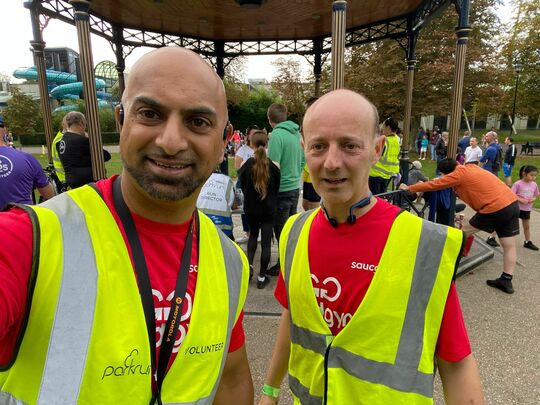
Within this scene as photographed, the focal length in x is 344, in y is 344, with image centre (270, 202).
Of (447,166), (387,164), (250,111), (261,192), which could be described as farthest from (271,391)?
(250,111)

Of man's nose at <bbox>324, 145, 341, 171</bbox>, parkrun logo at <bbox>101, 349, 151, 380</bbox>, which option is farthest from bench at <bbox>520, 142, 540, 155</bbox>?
parkrun logo at <bbox>101, 349, 151, 380</bbox>

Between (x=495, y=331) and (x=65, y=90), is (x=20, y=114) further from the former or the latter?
(x=495, y=331)

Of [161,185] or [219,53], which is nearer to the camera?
[161,185]

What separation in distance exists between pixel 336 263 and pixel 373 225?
208mm

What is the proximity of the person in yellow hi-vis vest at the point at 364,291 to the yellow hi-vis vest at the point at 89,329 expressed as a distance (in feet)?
1.58

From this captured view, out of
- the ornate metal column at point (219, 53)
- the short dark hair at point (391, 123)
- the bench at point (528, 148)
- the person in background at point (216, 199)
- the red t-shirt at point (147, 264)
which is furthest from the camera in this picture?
the bench at point (528, 148)

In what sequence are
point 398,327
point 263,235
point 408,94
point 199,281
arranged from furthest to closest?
point 408,94, point 263,235, point 398,327, point 199,281

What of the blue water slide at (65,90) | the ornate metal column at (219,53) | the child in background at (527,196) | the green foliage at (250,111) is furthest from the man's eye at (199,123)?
the blue water slide at (65,90)

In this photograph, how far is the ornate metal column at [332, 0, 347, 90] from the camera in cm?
407

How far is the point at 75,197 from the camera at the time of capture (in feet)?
3.34

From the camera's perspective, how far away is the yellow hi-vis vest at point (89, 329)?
831 mm

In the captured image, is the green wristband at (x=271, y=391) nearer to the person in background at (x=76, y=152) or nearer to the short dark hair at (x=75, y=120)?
the person in background at (x=76, y=152)

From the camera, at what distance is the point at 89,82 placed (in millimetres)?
4355

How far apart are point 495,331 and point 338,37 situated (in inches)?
142
